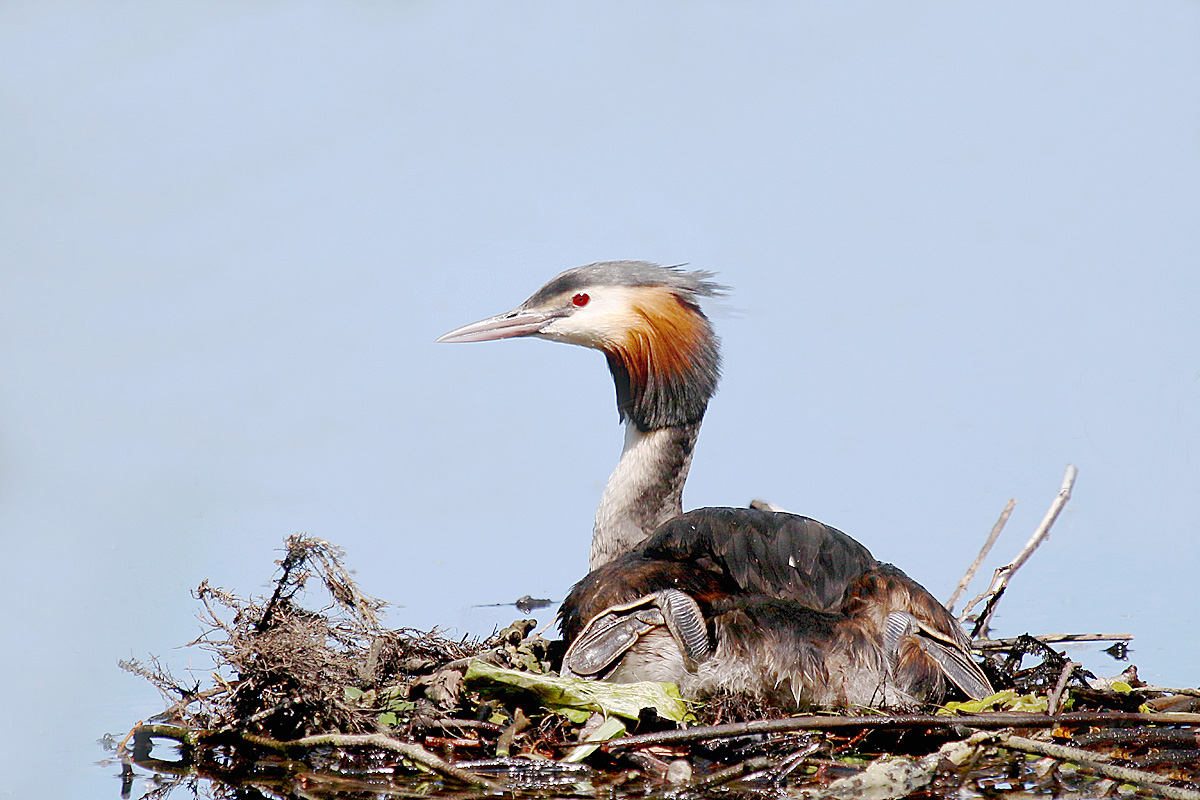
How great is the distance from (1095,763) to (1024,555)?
2.09 m

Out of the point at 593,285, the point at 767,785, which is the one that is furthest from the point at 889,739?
the point at 593,285

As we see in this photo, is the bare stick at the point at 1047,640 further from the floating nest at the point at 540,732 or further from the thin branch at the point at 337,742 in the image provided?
the thin branch at the point at 337,742

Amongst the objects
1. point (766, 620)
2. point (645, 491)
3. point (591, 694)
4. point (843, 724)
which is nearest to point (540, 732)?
point (591, 694)

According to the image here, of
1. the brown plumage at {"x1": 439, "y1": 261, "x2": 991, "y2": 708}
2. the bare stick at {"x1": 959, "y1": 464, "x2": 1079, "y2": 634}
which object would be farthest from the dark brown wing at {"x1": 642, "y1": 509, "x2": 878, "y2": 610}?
the bare stick at {"x1": 959, "y1": 464, "x2": 1079, "y2": 634}

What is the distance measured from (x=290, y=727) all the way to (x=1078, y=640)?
10.1ft

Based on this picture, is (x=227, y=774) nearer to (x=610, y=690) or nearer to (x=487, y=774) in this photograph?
(x=487, y=774)

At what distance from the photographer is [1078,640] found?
5.46m

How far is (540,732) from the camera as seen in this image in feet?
14.0

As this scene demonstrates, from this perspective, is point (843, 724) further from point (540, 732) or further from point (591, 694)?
point (540, 732)

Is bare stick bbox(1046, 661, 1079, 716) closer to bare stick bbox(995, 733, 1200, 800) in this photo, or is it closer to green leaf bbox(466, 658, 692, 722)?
bare stick bbox(995, 733, 1200, 800)

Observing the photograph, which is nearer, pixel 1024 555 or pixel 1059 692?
pixel 1059 692

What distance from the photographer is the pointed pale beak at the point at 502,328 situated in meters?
6.29

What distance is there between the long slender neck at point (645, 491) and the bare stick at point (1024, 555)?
1.36 m

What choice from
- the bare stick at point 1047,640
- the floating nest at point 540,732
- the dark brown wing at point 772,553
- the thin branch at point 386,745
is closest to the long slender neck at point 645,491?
the dark brown wing at point 772,553
